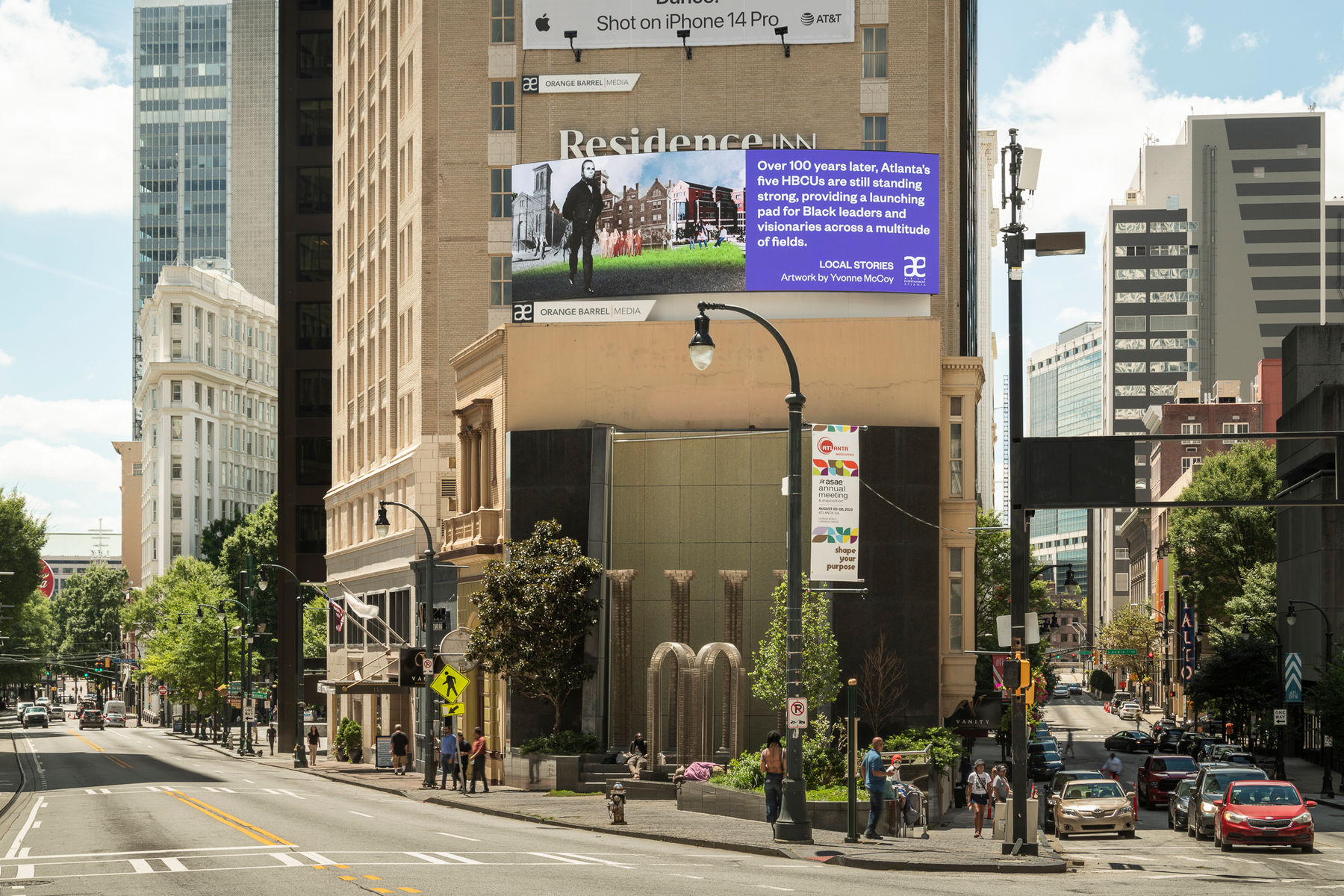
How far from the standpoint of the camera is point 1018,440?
26578 mm

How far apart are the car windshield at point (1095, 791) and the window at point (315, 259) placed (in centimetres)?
6531

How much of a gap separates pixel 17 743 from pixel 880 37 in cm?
6724

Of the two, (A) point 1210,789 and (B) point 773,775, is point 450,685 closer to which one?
(B) point 773,775

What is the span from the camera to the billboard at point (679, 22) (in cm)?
6731

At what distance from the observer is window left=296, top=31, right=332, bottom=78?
9250cm

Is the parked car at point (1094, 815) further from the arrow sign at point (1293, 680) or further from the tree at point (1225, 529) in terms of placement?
the tree at point (1225, 529)

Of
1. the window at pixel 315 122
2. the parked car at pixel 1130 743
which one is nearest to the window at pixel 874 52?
the window at pixel 315 122

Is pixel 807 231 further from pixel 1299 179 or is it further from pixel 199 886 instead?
pixel 1299 179

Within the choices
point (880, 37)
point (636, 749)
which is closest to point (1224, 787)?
point (636, 749)

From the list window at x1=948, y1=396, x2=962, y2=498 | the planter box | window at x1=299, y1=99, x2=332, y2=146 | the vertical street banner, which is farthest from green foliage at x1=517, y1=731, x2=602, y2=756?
window at x1=299, y1=99, x2=332, y2=146

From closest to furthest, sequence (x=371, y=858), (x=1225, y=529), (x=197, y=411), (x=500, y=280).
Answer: (x=371, y=858)
(x=500, y=280)
(x=1225, y=529)
(x=197, y=411)

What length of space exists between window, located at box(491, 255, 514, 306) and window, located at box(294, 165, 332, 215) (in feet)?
91.3

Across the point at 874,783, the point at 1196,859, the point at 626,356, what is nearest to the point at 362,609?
the point at 626,356

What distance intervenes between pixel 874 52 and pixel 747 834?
146 ft
